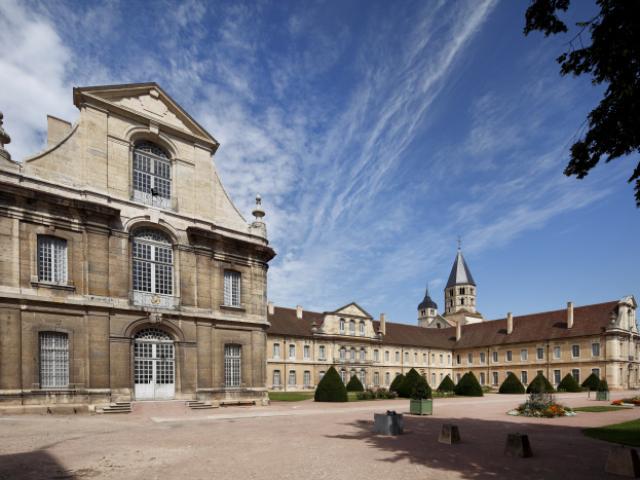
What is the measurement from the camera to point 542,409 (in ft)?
54.2

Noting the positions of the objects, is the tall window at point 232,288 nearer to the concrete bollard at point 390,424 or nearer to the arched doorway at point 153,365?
the arched doorway at point 153,365

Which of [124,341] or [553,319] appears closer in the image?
[124,341]

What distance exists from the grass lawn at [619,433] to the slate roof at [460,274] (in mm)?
68886

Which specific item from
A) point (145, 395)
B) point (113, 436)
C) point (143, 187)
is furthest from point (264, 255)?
point (113, 436)

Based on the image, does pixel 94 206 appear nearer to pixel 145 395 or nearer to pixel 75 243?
pixel 75 243

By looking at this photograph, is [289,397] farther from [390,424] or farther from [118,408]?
[390,424]

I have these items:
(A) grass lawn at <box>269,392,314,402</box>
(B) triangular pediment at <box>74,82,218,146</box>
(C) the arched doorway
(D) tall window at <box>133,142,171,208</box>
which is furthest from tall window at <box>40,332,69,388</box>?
(A) grass lawn at <box>269,392,314,402</box>

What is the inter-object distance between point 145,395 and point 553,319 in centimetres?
4632

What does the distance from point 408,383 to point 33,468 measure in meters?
23.4

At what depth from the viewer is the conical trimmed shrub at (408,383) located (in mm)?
26769

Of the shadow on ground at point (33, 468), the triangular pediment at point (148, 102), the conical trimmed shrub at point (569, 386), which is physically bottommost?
the conical trimmed shrub at point (569, 386)

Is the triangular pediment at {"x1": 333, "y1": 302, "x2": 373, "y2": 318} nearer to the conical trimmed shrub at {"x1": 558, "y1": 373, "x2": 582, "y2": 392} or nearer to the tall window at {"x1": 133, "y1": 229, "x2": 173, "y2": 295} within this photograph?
the conical trimmed shrub at {"x1": 558, "y1": 373, "x2": 582, "y2": 392}

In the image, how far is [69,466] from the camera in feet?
24.9

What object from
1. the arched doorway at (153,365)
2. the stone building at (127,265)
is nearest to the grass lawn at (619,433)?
the stone building at (127,265)
